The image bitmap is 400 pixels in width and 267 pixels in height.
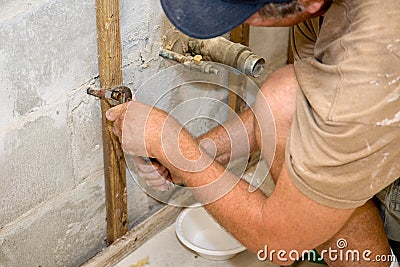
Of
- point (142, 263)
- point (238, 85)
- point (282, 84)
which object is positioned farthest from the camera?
point (238, 85)

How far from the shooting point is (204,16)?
1225 mm

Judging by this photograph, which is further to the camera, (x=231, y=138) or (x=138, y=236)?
(x=138, y=236)

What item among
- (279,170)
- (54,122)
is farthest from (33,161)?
(279,170)

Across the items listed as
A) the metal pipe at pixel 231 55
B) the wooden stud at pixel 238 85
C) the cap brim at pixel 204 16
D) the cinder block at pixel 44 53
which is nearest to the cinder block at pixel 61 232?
the cinder block at pixel 44 53

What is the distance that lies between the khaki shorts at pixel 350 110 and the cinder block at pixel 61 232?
0.69 m

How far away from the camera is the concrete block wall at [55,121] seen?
1.45 m

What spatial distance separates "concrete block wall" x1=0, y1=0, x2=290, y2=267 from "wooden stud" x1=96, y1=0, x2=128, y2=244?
0.02 metres

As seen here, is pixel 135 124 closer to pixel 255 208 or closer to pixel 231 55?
pixel 255 208

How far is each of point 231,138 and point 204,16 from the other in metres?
0.58

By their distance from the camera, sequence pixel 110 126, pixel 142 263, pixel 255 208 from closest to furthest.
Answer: pixel 255 208
pixel 110 126
pixel 142 263

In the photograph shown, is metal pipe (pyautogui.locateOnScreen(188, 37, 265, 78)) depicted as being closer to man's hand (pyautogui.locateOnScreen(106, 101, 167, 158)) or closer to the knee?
the knee

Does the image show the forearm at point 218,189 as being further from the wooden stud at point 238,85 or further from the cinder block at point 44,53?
the wooden stud at point 238,85

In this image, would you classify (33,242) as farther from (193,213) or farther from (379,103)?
(379,103)

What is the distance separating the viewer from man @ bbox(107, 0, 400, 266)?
3.88ft
